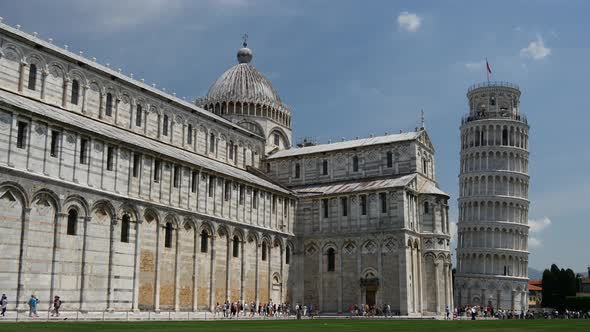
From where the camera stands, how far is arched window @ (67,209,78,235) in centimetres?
3706

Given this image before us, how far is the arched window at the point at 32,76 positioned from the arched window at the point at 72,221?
10268 millimetres

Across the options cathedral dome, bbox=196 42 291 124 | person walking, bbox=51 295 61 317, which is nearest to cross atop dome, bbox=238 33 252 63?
cathedral dome, bbox=196 42 291 124

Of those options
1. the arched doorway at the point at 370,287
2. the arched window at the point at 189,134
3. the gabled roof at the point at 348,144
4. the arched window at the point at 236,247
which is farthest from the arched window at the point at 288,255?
the arched window at the point at 189,134

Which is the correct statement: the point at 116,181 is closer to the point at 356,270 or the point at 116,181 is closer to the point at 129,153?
the point at 129,153

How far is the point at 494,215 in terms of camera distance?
89.0m

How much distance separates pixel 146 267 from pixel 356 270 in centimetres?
2100

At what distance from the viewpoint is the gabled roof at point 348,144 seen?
62094 millimetres

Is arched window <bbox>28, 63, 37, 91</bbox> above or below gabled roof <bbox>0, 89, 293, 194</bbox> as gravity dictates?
above

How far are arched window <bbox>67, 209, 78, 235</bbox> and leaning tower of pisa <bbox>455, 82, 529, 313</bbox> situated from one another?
6212cm

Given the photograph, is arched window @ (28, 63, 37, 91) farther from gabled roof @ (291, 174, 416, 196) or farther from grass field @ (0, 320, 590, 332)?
gabled roof @ (291, 174, 416, 196)

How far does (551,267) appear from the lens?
93375 mm

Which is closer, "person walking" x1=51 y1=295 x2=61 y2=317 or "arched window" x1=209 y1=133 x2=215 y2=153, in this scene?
"person walking" x1=51 y1=295 x2=61 y2=317

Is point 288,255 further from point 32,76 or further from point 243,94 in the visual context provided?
point 32,76

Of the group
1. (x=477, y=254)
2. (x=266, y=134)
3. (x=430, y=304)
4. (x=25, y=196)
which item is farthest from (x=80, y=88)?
(x=477, y=254)
